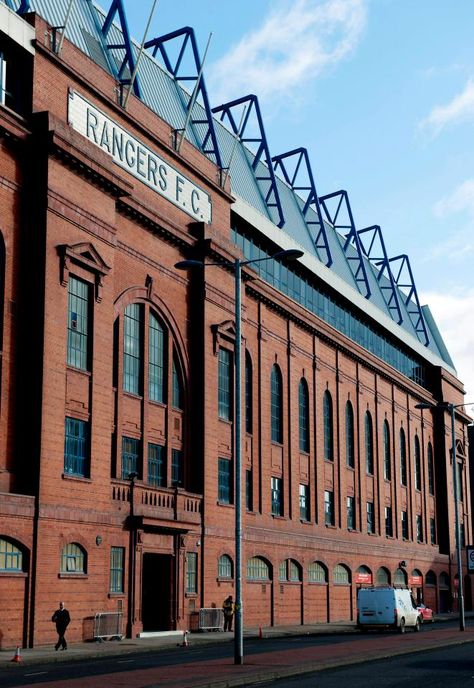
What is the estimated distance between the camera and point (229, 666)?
83.2 ft

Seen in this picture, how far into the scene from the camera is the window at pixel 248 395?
55.2 metres

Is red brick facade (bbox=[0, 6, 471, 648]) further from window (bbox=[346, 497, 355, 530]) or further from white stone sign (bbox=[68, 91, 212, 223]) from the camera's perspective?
window (bbox=[346, 497, 355, 530])

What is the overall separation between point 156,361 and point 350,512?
92.2ft

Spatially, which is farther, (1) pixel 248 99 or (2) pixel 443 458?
(2) pixel 443 458

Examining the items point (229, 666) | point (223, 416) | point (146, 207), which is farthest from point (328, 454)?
point (229, 666)

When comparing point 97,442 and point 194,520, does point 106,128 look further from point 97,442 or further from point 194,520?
point 194,520

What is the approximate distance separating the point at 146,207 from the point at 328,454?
27828 mm

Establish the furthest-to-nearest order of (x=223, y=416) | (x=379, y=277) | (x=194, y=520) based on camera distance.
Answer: (x=379, y=277) < (x=223, y=416) < (x=194, y=520)

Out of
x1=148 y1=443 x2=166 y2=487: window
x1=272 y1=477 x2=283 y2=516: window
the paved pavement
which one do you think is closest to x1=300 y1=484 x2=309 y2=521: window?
x1=272 y1=477 x2=283 y2=516: window

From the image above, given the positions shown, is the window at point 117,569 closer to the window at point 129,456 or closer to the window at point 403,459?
the window at point 129,456

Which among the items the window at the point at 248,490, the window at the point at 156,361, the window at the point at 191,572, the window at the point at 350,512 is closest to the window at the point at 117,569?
the window at the point at 191,572

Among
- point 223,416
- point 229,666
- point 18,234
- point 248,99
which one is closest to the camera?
point 229,666

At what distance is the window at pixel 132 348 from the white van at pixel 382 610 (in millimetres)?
15190

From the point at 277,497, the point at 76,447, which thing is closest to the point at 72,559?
the point at 76,447
